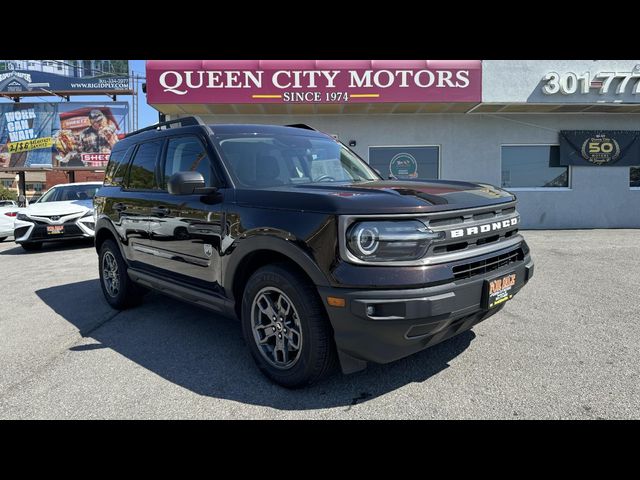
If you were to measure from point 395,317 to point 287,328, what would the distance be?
2.70 feet

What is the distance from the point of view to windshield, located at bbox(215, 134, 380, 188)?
3.39 meters

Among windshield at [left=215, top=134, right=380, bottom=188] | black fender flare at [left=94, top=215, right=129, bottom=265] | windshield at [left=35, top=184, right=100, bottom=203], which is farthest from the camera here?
windshield at [left=35, top=184, right=100, bottom=203]

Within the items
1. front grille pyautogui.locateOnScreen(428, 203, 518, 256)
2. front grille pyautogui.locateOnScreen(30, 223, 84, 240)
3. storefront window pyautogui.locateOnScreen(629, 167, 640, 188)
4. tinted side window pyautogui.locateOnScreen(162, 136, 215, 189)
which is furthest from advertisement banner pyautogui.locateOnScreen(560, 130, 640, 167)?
front grille pyautogui.locateOnScreen(30, 223, 84, 240)

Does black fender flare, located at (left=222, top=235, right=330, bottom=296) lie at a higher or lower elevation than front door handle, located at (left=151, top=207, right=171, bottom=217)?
lower

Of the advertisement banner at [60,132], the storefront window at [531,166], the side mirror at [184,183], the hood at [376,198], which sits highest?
the advertisement banner at [60,132]

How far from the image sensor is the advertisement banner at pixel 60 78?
2722cm

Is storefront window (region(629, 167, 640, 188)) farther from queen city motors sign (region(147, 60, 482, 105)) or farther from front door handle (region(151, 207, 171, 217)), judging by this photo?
front door handle (region(151, 207, 171, 217))

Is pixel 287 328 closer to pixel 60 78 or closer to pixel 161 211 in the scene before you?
pixel 161 211

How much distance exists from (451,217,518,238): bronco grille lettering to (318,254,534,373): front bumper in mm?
287

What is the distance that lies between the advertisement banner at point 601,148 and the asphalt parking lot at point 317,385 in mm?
7735

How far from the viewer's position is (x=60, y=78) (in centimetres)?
2789

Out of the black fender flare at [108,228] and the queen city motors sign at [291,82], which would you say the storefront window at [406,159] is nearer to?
the queen city motors sign at [291,82]

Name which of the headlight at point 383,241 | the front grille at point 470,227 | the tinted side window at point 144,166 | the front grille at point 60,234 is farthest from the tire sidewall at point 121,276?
the front grille at point 60,234
